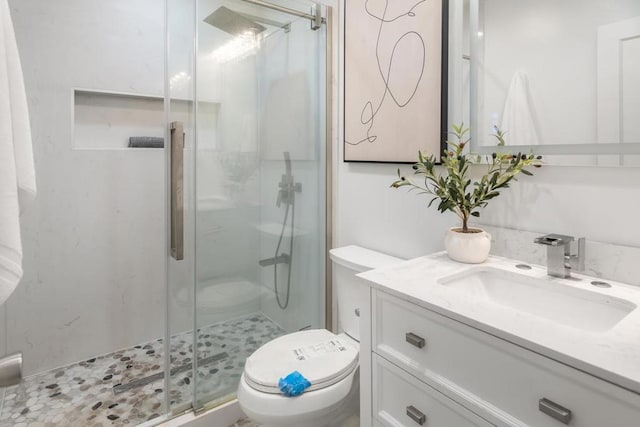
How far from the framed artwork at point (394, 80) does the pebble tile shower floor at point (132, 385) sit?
1.03 m

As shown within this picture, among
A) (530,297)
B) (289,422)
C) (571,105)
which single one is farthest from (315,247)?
(571,105)

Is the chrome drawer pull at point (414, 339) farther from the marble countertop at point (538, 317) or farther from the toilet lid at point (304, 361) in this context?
the toilet lid at point (304, 361)

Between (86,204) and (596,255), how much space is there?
240 cm

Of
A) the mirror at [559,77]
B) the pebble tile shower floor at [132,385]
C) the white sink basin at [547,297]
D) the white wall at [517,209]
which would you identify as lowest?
Result: the pebble tile shower floor at [132,385]

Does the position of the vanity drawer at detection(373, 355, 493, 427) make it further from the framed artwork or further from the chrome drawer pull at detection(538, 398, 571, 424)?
the framed artwork

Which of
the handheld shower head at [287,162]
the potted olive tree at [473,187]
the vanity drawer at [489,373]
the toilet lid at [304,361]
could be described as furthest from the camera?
the handheld shower head at [287,162]

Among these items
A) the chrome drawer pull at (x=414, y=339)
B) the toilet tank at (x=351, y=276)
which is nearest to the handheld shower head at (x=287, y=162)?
the toilet tank at (x=351, y=276)

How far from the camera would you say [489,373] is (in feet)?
2.57

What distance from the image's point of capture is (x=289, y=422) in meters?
1.21

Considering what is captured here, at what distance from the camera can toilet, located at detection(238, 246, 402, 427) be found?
1.22m

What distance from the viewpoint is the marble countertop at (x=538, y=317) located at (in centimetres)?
64

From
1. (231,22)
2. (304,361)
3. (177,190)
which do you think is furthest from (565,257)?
(231,22)

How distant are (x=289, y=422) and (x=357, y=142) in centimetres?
120

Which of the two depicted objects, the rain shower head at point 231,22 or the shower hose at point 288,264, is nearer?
the rain shower head at point 231,22
